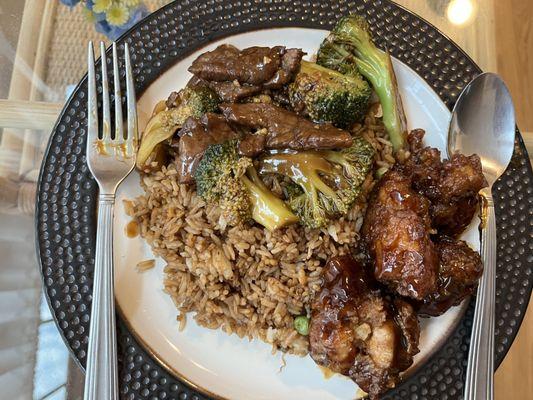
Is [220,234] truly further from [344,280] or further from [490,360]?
[490,360]

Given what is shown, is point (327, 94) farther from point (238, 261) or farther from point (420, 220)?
point (238, 261)

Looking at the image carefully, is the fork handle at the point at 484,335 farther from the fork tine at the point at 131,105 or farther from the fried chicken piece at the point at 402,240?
the fork tine at the point at 131,105

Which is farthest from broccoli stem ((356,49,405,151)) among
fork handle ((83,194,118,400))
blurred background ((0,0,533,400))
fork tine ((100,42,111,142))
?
fork handle ((83,194,118,400))

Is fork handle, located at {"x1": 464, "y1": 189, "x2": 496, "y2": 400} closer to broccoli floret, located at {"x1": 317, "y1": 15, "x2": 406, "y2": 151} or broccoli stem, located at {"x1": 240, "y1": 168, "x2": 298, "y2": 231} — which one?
broccoli floret, located at {"x1": 317, "y1": 15, "x2": 406, "y2": 151}

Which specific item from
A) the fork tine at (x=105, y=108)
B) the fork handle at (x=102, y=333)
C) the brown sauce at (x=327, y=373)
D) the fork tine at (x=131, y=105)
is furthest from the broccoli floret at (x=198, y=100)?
the brown sauce at (x=327, y=373)

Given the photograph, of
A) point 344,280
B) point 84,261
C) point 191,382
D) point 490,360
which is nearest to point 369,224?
point 344,280

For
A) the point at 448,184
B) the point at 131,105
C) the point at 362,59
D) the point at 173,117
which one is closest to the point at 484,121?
the point at 448,184
